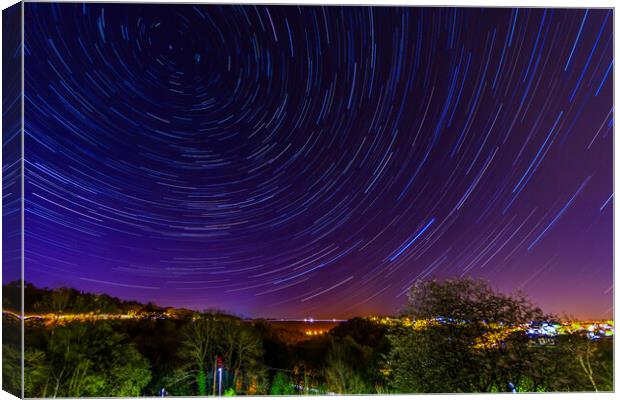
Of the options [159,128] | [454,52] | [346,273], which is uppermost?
[454,52]

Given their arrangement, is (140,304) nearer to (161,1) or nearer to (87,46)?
(87,46)

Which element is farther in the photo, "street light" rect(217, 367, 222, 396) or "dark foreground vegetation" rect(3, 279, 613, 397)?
"street light" rect(217, 367, 222, 396)

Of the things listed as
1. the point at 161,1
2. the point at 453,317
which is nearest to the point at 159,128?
the point at 161,1

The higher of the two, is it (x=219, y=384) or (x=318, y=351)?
(x=318, y=351)

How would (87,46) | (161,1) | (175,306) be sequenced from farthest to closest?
1. (175,306)
2. (87,46)
3. (161,1)

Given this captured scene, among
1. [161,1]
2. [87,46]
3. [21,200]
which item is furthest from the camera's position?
[87,46]

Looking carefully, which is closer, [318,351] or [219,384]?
[219,384]

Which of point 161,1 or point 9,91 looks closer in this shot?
point 9,91

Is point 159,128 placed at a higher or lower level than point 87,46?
lower
